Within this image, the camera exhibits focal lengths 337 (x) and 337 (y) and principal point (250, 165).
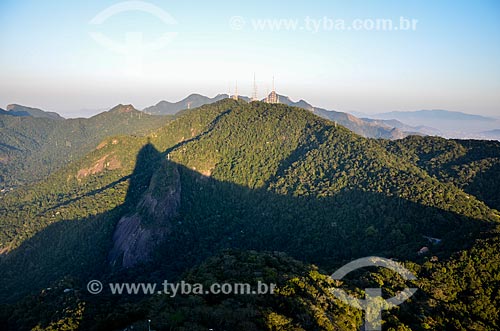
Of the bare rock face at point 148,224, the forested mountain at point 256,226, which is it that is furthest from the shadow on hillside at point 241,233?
the bare rock face at point 148,224

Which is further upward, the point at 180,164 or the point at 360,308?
the point at 180,164

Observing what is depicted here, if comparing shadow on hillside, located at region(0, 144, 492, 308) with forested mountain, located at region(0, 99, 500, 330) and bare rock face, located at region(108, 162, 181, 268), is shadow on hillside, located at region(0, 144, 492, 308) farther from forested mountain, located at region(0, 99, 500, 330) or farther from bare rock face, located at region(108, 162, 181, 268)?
bare rock face, located at region(108, 162, 181, 268)

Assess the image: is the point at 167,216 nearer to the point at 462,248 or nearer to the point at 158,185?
the point at 158,185

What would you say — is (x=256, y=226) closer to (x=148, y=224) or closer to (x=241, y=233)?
(x=241, y=233)

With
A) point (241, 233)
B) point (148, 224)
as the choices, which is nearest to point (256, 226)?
point (241, 233)

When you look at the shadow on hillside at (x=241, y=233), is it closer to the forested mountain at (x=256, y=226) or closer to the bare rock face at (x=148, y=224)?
the forested mountain at (x=256, y=226)

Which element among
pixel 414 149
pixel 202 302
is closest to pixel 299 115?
pixel 414 149

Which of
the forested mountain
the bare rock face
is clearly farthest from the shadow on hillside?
the bare rock face
